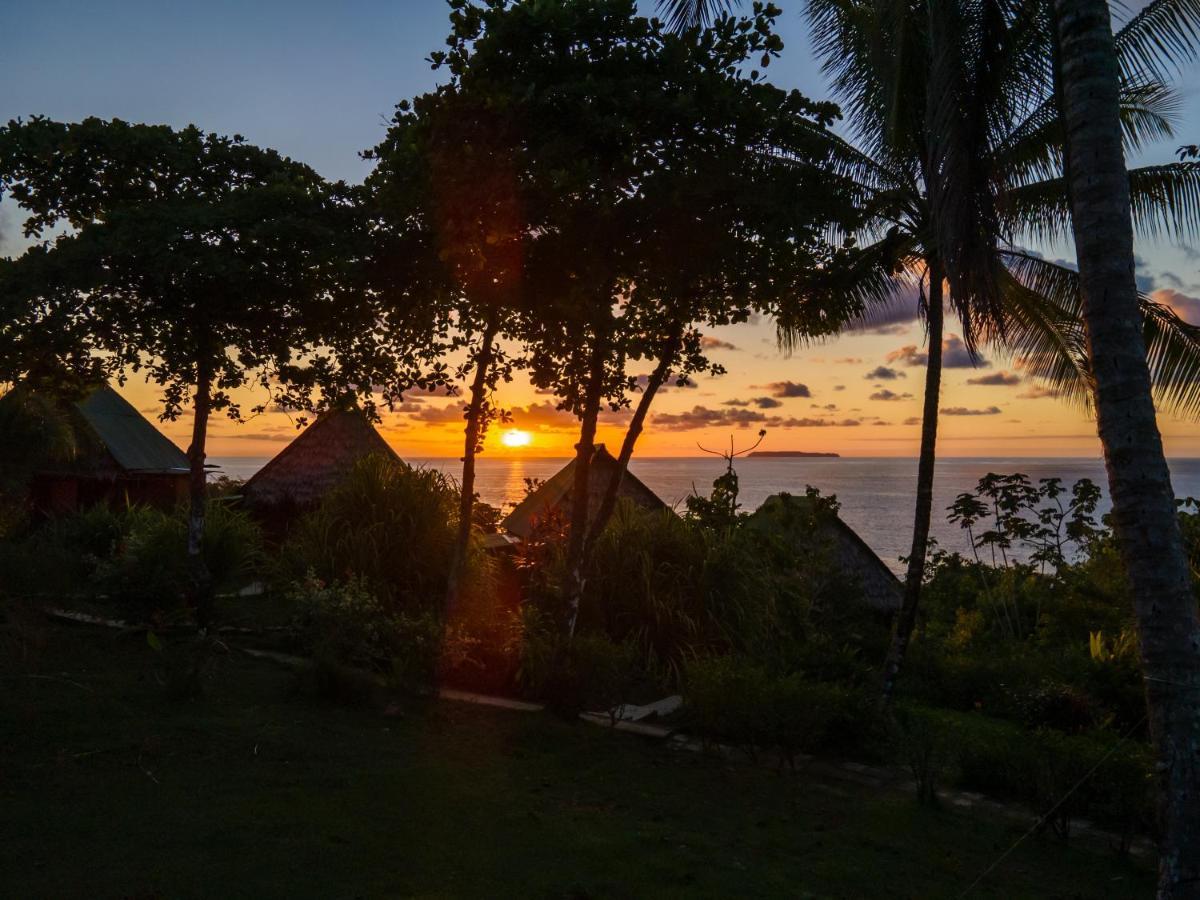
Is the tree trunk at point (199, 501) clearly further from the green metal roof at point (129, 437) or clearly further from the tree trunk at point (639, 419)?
the green metal roof at point (129, 437)

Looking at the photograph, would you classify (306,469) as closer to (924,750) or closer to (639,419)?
(639,419)

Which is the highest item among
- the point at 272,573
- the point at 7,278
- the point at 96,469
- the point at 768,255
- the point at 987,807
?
the point at 768,255

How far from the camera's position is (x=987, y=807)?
7.37 metres

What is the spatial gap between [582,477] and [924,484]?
4058 mm

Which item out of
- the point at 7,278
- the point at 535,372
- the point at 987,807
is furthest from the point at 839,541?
the point at 7,278

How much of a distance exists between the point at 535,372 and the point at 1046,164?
645 cm

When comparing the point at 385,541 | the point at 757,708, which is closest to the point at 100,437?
the point at 385,541

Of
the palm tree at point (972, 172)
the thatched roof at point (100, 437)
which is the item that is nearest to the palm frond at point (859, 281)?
the palm tree at point (972, 172)

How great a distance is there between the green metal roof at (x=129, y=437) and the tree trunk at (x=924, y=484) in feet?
64.2

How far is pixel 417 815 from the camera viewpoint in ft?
17.9

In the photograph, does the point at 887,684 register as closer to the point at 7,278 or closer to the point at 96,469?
the point at 7,278

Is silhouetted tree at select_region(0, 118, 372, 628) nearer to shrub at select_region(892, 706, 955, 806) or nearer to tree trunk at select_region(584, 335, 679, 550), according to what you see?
tree trunk at select_region(584, 335, 679, 550)

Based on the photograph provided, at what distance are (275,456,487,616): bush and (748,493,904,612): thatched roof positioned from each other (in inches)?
246

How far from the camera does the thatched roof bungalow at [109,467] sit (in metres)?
23.1
